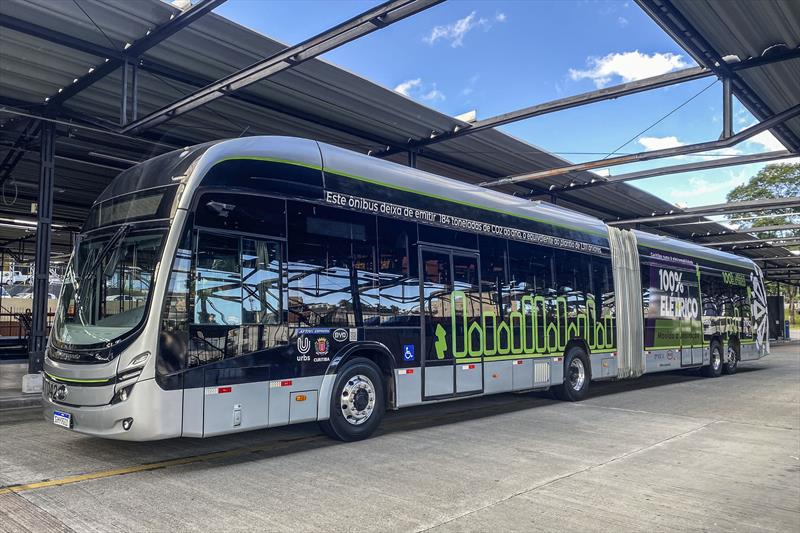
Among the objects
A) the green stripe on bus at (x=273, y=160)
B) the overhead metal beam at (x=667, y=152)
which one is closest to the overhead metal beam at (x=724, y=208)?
the overhead metal beam at (x=667, y=152)

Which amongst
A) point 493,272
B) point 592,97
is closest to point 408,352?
point 493,272

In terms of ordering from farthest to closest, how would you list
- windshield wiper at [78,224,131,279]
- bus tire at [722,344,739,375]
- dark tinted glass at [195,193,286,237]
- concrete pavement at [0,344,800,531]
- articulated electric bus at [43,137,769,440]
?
bus tire at [722,344,739,375] < windshield wiper at [78,224,131,279] < dark tinted glass at [195,193,286,237] < articulated electric bus at [43,137,769,440] < concrete pavement at [0,344,800,531]

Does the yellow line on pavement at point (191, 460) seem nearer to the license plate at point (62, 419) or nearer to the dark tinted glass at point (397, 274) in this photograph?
the license plate at point (62, 419)

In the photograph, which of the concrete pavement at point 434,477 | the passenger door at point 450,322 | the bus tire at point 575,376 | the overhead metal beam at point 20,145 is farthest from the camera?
the overhead metal beam at point 20,145

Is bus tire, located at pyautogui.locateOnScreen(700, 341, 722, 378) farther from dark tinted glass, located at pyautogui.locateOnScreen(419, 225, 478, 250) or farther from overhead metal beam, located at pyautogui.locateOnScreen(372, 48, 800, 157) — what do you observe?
dark tinted glass, located at pyautogui.locateOnScreen(419, 225, 478, 250)

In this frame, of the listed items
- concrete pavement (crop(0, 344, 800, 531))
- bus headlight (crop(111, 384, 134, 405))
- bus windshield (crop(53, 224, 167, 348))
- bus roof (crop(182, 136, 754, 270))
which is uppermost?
bus roof (crop(182, 136, 754, 270))

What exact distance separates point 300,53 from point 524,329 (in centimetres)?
597

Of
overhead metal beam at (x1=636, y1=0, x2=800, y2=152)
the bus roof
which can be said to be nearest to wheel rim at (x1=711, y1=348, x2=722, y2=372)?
the bus roof

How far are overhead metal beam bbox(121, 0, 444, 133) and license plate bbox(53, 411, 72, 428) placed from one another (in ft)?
19.4

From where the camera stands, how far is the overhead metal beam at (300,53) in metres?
7.79

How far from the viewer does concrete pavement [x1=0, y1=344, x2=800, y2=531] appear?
4.81m

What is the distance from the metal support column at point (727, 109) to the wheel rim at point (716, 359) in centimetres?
805

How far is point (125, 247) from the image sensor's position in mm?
6484

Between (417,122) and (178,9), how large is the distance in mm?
5939
